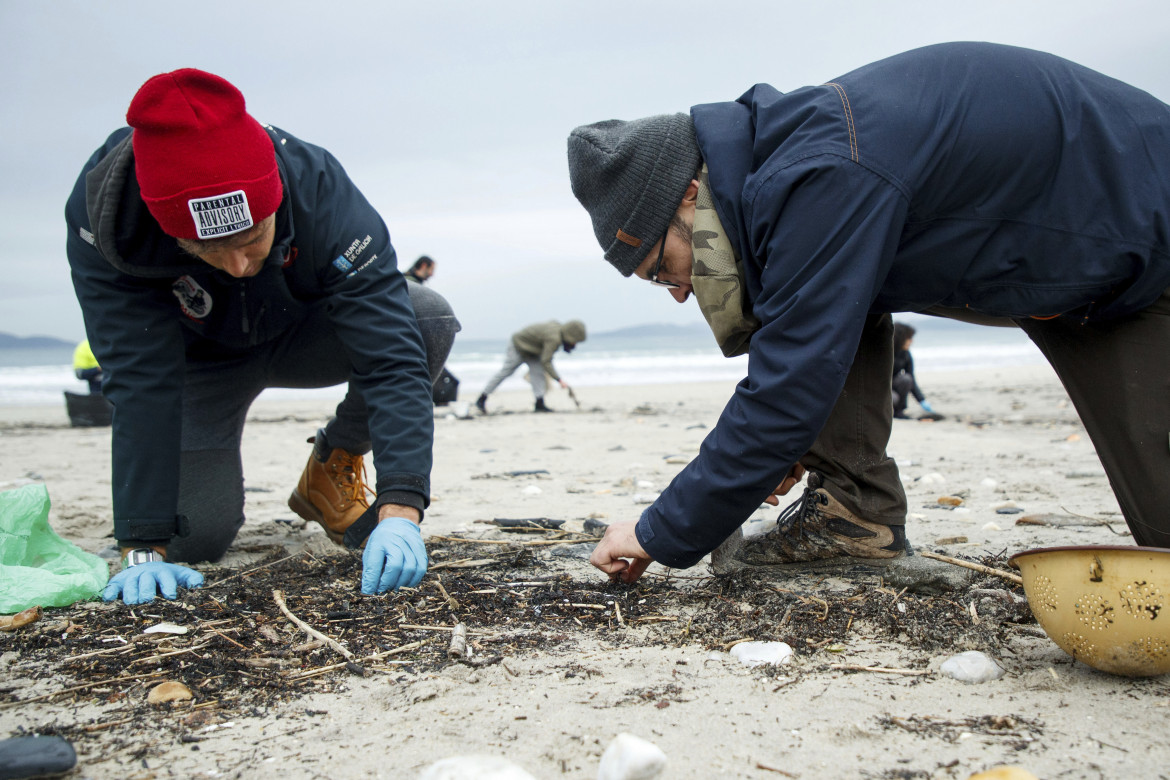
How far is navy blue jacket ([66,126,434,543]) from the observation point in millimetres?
2602

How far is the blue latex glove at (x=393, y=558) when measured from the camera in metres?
2.41

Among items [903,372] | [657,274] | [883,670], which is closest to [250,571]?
[657,274]

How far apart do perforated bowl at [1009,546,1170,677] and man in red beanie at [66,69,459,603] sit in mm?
1693

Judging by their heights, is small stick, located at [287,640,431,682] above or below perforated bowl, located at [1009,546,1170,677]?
below

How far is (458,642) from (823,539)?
1243mm

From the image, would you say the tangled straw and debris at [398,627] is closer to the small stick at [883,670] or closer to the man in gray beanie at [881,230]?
the small stick at [883,670]

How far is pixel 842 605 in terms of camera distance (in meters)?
2.20

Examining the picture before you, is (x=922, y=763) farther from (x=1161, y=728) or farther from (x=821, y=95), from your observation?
(x=821, y=95)

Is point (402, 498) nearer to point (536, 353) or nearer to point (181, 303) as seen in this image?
point (181, 303)

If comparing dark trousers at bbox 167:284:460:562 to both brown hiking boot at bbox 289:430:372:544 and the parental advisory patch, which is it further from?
the parental advisory patch

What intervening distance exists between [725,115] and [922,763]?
1485 millimetres

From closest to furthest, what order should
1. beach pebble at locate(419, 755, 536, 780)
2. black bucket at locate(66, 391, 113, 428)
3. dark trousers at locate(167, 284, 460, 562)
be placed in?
beach pebble at locate(419, 755, 536, 780)
dark trousers at locate(167, 284, 460, 562)
black bucket at locate(66, 391, 113, 428)

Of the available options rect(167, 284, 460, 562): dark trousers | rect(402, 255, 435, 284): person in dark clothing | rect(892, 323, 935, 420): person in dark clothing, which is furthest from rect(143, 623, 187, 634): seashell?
rect(402, 255, 435, 284): person in dark clothing

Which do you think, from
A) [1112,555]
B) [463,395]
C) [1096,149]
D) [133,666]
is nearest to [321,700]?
[133,666]
